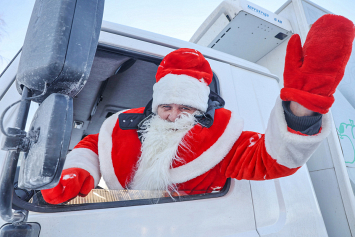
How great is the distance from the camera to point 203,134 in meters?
1.15

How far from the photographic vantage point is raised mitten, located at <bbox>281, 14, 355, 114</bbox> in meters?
0.66

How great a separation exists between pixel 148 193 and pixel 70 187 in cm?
32

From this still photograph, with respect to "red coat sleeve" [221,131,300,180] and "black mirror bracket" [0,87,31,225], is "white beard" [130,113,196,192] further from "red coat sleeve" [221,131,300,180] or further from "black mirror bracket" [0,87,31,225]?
"black mirror bracket" [0,87,31,225]

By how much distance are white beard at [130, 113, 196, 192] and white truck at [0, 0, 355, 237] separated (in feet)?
0.33

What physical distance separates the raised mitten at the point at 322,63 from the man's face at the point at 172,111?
659 mm

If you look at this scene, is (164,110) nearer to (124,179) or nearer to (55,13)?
(124,179)

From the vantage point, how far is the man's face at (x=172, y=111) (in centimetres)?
128

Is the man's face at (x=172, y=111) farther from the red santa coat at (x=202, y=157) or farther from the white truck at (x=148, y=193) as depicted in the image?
the white truck at (x=148, y=193)

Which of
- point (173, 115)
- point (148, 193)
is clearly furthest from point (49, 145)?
point (173, 115)

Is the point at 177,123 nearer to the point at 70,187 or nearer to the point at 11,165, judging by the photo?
the point at 70,187

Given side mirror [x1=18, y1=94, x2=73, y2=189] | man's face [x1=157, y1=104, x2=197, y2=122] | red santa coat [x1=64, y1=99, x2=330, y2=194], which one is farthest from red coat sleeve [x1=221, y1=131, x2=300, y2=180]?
side mirror [x1=18, y1=94, x2=73, y2=189]

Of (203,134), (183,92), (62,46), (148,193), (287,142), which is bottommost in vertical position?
(148,193)

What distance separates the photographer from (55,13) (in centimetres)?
49

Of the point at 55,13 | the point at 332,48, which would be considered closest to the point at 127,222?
the point at 55,13
